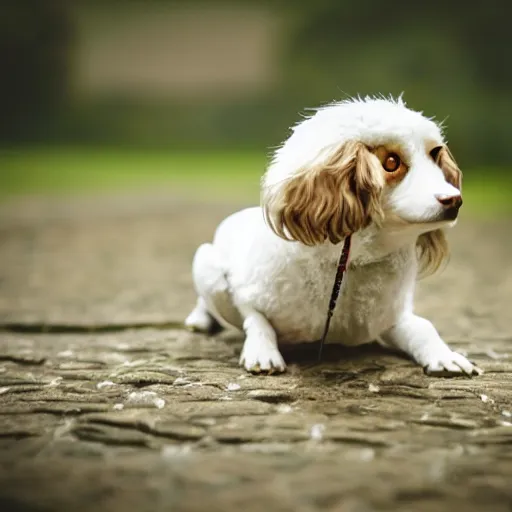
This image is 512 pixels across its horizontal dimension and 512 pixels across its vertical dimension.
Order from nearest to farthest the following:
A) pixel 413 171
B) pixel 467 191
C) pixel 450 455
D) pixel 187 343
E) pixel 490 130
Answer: pixel 450 455
pixel 413 171
pixel 187 343
pixel 467 191
pixel 490 130

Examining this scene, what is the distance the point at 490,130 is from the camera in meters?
12.2

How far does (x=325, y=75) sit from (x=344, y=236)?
1196 cm

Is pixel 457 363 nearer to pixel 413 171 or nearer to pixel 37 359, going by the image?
pixel 413 171

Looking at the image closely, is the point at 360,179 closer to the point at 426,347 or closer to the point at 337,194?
the point at 337,194

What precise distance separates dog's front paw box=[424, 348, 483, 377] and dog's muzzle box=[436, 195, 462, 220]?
0.60 meters

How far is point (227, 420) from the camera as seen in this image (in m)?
2.00

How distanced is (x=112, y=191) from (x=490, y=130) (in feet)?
23.1

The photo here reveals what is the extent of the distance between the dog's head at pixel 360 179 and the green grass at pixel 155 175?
655 centimetres

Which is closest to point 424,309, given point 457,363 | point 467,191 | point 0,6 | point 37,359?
point 457,363

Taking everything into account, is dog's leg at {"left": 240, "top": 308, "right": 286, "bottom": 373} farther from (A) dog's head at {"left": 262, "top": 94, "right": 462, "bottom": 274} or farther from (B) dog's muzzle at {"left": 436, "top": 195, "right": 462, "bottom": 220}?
(B) dog's muzzle at {"left": 436, "top": 195, "right": 462, "bottom": 220}

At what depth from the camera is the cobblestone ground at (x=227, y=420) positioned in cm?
158

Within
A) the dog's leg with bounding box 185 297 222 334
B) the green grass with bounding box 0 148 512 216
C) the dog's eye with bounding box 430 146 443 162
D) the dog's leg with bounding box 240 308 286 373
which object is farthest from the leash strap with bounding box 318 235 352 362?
the green grass with bounding box 0 148 512 216

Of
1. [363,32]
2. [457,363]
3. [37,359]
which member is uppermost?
[363,32]

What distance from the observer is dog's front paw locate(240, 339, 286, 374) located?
232 cm
